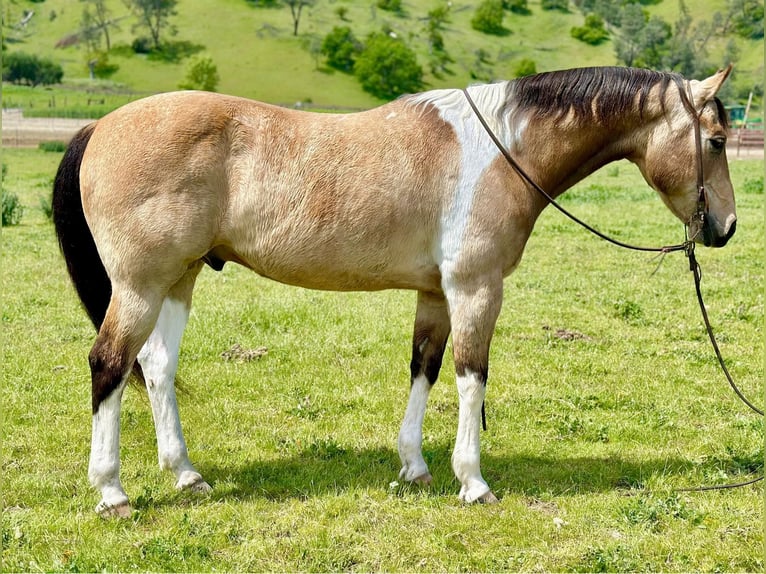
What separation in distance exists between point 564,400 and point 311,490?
8.61 ft

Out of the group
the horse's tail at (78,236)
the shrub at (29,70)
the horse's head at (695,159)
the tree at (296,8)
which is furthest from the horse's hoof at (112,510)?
the tree at (296,8)

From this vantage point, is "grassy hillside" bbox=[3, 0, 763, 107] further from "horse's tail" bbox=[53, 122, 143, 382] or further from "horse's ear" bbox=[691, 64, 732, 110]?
"horse's ear" bbox=[691, 64, 732, 110]

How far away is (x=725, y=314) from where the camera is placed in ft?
29.3

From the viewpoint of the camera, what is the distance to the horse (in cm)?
438

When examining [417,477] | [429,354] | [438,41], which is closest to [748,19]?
[438,41]

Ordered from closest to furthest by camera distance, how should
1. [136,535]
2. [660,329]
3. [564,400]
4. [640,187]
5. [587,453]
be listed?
[136,535]
[587,453]
[564,400]
[660,329]
[640,187]

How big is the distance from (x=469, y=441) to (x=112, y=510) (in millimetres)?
2147

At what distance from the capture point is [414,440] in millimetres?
5039

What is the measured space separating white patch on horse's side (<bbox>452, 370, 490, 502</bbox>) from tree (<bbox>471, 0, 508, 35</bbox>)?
12845 centimetres

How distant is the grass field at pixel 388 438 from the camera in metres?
4.15

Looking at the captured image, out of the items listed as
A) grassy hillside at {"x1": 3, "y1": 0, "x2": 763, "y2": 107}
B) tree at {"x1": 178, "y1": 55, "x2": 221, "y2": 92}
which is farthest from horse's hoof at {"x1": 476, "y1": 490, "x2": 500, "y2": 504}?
tree at {"x1": 178, "y1": 55, "x2": 221, "y2": 92}

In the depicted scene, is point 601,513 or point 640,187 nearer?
point 601,513

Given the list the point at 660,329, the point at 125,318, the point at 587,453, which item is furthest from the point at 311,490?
the point at 660,329

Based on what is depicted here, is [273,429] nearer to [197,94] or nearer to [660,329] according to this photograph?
[197,94]
